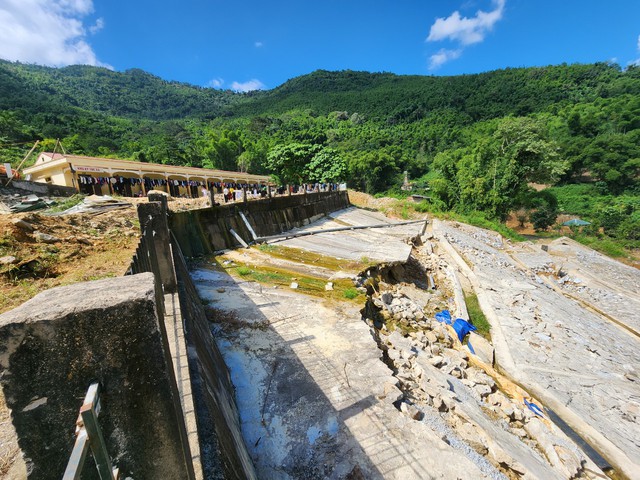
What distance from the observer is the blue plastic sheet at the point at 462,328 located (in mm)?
8974

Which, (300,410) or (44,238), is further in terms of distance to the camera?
(44,238)

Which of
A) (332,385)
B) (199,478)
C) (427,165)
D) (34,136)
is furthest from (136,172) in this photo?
(427,165)

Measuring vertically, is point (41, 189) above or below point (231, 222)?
above

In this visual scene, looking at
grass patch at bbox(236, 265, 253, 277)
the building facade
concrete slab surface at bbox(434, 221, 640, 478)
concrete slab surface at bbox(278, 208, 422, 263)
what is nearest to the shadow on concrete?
grass patch at bbox(236, 265, 253, 277)

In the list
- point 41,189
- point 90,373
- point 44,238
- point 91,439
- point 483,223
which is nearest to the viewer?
point 91,439

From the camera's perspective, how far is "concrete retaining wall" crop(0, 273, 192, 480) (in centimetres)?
113

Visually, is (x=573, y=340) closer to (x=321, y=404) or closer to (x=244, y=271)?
(x=321, y=404)

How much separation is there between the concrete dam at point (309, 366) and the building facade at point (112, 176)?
11240 mm

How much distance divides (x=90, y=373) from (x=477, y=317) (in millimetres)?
11860

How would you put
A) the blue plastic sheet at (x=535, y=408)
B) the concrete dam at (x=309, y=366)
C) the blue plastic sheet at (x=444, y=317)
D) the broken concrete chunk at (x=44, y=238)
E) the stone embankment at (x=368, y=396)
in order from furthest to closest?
1. the blue plastic sheet at (x=444, y=317)
2. the blue plastic sheet at (x=535, y=408)
3. the broken concrete chunk at (x=44, y=238)
4. the stone embankment at (x=368, y=396)
5. the concrete dam at (x=309, y=366)

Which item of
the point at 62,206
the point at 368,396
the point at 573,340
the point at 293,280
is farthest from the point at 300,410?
the point at 573,340

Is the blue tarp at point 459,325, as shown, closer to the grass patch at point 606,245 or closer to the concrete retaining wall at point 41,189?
the concrete retaining wall at point 41,189

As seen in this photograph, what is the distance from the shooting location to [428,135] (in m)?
70.8

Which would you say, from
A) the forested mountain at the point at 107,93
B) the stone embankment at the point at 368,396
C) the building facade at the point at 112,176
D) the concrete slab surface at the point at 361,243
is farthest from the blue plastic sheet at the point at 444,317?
the forested mountain at the point at 107,93
